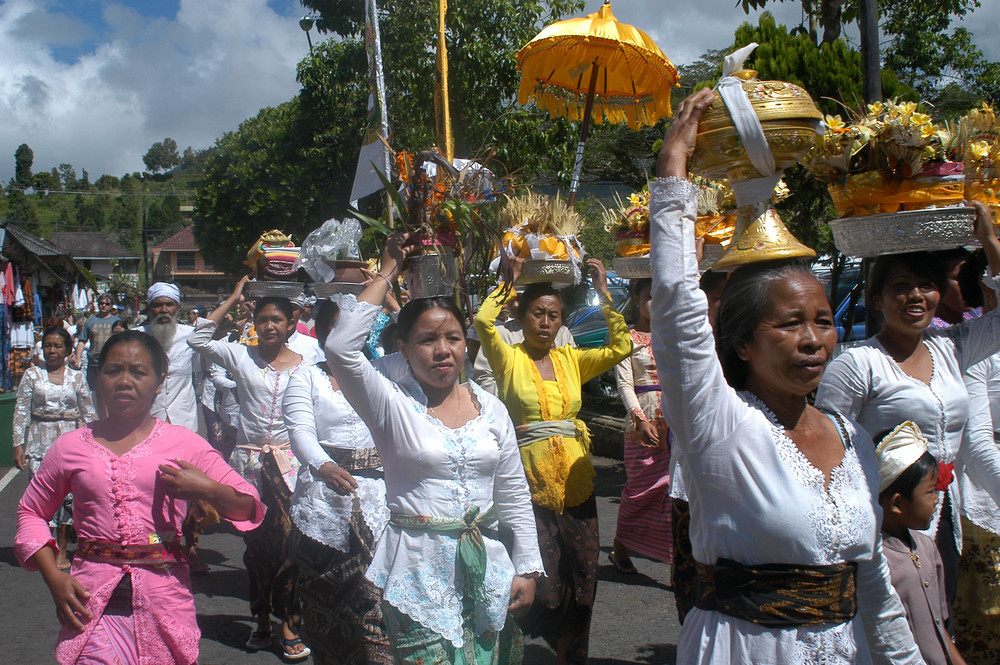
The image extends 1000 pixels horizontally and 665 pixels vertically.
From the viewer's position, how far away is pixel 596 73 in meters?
4.78

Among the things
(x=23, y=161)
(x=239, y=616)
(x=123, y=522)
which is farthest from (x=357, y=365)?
(x=23, y=161)

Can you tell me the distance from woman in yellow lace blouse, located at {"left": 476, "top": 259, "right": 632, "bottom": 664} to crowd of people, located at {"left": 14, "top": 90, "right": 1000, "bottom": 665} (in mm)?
13

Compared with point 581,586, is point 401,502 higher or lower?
higher

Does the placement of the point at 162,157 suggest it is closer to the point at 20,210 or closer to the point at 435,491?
the point at 20,210

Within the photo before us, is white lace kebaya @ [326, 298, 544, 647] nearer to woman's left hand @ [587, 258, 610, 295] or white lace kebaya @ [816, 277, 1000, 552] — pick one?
white lace kebaya @ [816, 277, 1000, 552]

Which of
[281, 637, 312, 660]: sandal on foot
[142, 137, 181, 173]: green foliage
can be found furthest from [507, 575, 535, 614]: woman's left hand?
[142, 137, 181, 173]: green foliage

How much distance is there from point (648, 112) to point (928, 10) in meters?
11.4

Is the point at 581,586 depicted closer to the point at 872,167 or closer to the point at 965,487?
the point at 965,487

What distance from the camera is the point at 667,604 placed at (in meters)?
5.64

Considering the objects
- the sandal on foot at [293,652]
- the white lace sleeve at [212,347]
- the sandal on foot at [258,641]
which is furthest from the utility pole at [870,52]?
the sandal on foot at [258,641]

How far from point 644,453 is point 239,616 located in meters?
3.07

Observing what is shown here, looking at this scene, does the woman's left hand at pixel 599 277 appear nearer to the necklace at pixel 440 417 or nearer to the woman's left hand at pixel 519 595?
the necklace at pixel 440 417

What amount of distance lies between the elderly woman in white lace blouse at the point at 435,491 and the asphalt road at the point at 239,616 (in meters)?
1.87

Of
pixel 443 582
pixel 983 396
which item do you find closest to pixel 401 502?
pixel 443 582
